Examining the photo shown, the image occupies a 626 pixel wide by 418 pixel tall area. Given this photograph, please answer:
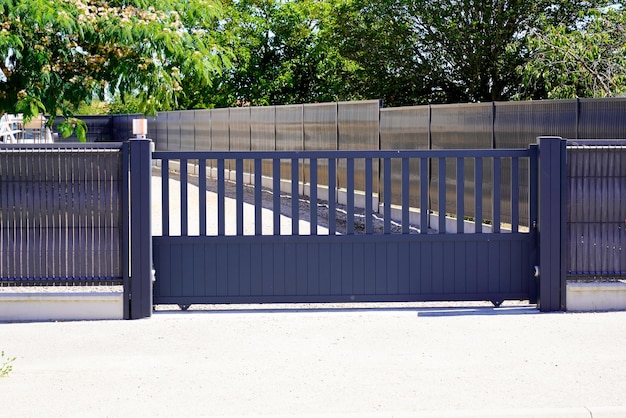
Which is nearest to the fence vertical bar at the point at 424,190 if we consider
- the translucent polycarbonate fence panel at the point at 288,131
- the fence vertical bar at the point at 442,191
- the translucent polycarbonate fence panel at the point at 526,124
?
the fence vertical bar at the point at 442,191

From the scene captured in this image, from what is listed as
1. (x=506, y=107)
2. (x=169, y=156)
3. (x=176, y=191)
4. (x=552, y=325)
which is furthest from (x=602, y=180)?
(x=176, y=191)

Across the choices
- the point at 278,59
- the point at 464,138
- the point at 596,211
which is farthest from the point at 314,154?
the point at 278,59

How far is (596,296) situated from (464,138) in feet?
27.7

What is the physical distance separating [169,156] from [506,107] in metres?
8.32

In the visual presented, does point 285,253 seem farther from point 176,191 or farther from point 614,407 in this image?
point 176,191

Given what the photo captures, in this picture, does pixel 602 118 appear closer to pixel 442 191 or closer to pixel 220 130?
pixel 442 191

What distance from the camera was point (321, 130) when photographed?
25609 millimetres

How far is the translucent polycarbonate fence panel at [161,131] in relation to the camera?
44.9m

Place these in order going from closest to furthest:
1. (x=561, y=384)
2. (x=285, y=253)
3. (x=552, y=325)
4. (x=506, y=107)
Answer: (x=561, y=384)
(x=552, y=325)
(x=285, y=253)
(x=506, y=107)

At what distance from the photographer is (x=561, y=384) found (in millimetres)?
7109

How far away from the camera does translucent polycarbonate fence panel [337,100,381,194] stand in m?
22.2

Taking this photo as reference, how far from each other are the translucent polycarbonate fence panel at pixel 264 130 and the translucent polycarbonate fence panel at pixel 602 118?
15067 mm

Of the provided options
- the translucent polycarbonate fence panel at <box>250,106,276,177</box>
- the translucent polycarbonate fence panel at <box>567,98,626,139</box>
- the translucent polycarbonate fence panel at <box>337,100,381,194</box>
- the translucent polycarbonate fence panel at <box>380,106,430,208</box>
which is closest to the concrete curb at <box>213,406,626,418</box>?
the translucent polycarbonate fence panel at <box>567,98,626,139</box>

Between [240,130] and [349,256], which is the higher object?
[240,130]
